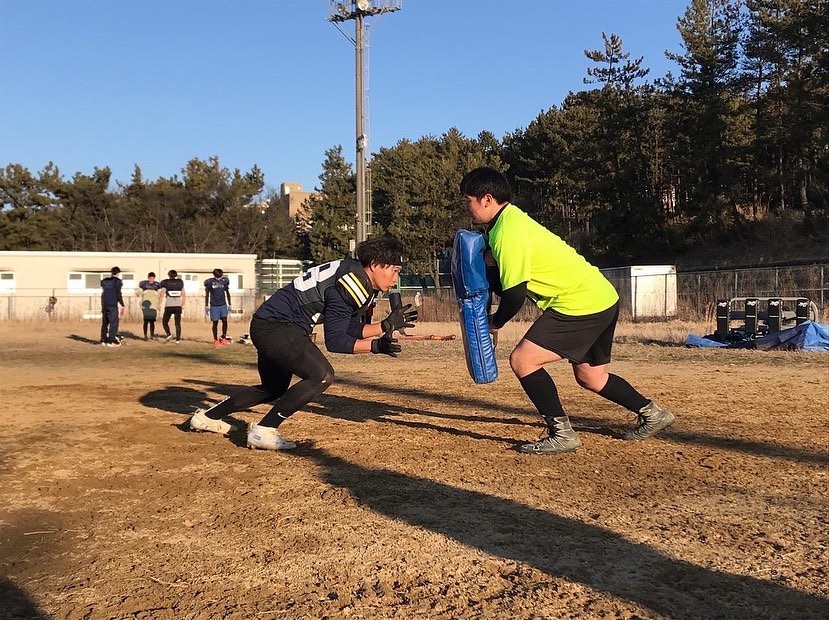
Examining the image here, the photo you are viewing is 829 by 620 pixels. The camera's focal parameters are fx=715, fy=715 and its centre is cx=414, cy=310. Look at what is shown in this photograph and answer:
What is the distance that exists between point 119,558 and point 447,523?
147 centimetres

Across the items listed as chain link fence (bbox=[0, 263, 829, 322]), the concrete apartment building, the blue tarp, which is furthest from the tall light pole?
the concrete apartment building

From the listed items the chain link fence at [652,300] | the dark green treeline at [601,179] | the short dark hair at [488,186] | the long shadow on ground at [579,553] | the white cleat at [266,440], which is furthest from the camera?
the dark green treeline at [601,179]

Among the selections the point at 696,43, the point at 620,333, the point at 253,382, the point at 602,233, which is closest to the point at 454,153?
the point at 602,233

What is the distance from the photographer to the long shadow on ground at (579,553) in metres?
2.53

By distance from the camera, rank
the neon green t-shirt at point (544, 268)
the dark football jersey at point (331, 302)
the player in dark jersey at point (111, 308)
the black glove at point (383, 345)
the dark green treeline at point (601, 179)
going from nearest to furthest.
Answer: the neon green t-shirt at point (544, 268) → the dark football jersey at point (331, 302) → the black glove at point (383, 345) → the player in dark jersey at point (111, 308) → the dark green treeline at point (601, 179)

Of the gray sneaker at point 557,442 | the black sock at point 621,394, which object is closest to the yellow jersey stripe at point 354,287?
the gray sneaker at point 557,442

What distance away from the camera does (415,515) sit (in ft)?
11.7

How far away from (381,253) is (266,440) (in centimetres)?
156

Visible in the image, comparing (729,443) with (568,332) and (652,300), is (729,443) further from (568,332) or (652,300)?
(652,300)

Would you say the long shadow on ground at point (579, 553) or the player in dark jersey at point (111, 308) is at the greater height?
the player in dark jersey at point (111, 308)

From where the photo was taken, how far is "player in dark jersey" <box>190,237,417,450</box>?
4820 millimetres

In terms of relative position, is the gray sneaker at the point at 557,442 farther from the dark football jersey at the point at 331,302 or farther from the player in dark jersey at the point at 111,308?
the player in dark jersey at the point at 111,308

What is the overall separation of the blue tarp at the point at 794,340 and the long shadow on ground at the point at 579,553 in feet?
40.4

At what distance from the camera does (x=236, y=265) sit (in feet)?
122
